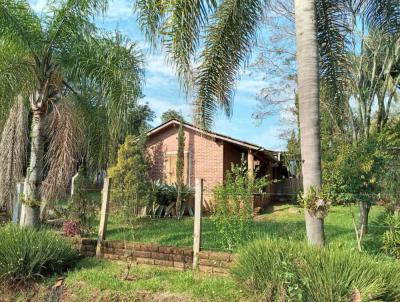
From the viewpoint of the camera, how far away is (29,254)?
24.7ft

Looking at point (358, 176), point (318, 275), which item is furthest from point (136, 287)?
point (358, 176)

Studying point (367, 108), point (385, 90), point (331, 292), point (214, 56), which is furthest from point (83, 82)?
point (385, 90)

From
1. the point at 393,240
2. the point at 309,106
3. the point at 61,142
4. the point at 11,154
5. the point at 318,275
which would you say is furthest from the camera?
the point at 11,154

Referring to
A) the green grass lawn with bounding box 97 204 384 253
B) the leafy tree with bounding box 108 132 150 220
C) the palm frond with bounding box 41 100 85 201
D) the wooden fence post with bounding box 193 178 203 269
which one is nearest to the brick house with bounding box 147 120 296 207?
the leafy tree with bounding box 108 132 150 220

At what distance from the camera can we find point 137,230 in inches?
467

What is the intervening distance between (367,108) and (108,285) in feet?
45.6

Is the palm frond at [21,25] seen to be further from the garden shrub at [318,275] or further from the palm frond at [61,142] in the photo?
the garden shrub at [318,275]

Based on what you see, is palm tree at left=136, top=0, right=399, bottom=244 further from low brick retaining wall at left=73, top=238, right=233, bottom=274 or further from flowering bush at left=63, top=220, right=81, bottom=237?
flowering bush at left=63, top=220, right=81, bottom=237

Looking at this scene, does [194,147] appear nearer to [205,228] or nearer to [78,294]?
[205,228]

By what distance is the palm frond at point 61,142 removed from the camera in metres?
10.4

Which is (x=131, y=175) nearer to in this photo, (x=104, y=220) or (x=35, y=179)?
(x=35, y=179)

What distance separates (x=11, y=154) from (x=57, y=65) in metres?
4.01

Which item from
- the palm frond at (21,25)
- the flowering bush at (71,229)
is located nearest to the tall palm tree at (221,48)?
the palm frond at (21,25)

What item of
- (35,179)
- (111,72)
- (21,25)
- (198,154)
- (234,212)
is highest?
(21,25)
